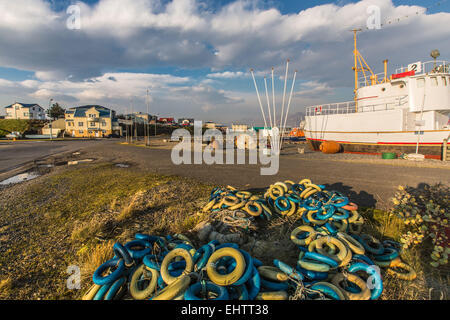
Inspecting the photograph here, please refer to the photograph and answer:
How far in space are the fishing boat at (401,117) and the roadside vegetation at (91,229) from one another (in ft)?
53.9

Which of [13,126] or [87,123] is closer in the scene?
[13,126]

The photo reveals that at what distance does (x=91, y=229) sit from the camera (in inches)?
183

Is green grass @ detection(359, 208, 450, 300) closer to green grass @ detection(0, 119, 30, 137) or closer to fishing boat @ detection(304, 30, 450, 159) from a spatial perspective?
fishing boat @ detection(304, 30, 450, 159)

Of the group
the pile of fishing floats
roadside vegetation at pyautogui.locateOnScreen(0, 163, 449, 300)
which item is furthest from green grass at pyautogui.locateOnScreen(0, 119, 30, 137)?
the pile of fishing floats

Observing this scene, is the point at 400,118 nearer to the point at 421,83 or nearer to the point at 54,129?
the point at 421,83

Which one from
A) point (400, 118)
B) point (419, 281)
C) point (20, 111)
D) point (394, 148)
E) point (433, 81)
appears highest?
point (20, 111)

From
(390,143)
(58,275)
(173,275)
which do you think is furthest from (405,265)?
(390,143)

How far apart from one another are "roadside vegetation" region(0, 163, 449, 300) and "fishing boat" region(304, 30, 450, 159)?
16.4 meters

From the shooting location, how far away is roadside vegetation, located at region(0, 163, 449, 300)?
3.00 meters

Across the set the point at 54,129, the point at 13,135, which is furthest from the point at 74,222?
the point at 54,129

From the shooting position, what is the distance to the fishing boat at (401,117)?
16.1m

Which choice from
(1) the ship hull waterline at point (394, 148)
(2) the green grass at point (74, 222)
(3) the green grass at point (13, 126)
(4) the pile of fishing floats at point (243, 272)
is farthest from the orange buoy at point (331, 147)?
(3) the green grass at point (13, 126)

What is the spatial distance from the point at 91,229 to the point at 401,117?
2251 centimetres

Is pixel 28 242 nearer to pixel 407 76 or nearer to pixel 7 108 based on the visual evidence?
pixel 407 76
